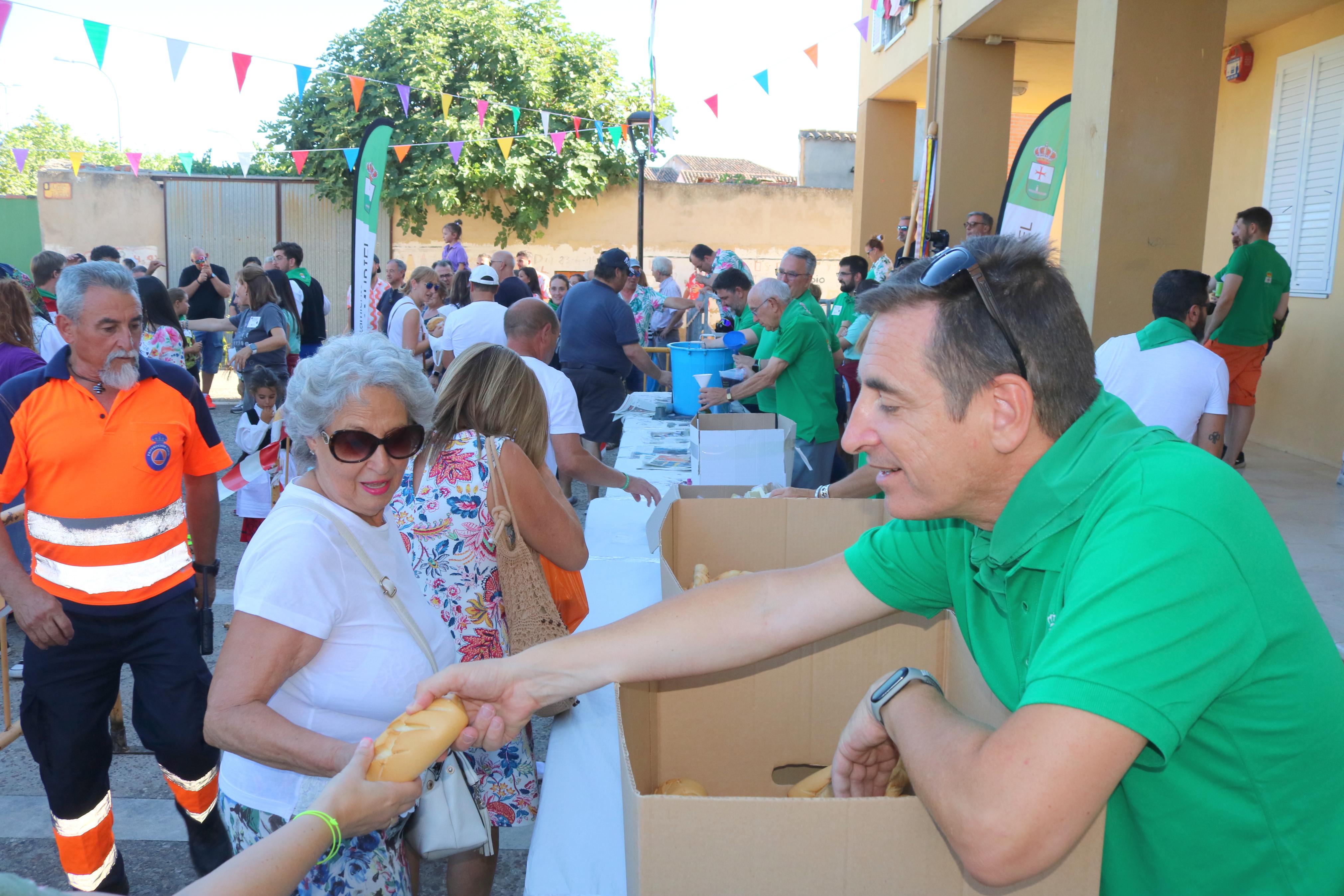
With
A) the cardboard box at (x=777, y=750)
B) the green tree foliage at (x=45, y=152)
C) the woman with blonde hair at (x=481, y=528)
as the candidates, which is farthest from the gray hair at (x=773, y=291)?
the green tree foliage at (x=45, y=152)

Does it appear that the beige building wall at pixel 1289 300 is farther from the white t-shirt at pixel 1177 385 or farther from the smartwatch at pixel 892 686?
the smartwatch at pixel 892 686

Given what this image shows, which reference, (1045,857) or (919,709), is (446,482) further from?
(1045,857)

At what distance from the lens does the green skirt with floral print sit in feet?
5.91

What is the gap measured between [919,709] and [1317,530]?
5.93 meters

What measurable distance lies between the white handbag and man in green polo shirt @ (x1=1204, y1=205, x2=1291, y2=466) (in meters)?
6.72

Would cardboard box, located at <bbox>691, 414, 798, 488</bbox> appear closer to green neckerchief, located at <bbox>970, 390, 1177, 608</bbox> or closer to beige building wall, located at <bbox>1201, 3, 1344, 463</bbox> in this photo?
green neckerchief, located at <bbox>970, 390, 1177, 608</bbox>

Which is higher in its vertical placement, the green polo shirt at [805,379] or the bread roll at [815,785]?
the green polo shirt at [805,379]

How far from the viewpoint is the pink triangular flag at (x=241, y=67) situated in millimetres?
10195

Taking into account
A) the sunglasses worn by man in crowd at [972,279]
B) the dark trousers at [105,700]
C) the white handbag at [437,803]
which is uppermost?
the sunglasses worn by man in crowd at [972,279]

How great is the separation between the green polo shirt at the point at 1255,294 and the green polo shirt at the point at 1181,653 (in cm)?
696

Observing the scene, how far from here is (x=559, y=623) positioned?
256cm

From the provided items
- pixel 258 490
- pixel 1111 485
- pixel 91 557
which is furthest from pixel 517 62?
pixel 1111 485

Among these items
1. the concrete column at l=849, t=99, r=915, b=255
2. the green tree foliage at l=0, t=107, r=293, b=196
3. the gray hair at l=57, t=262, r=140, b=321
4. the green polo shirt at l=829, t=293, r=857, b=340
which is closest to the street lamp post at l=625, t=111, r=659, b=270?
the concrete column at l=849, t=99, r=915, b=255

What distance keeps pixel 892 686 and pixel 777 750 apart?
810 millimetres
